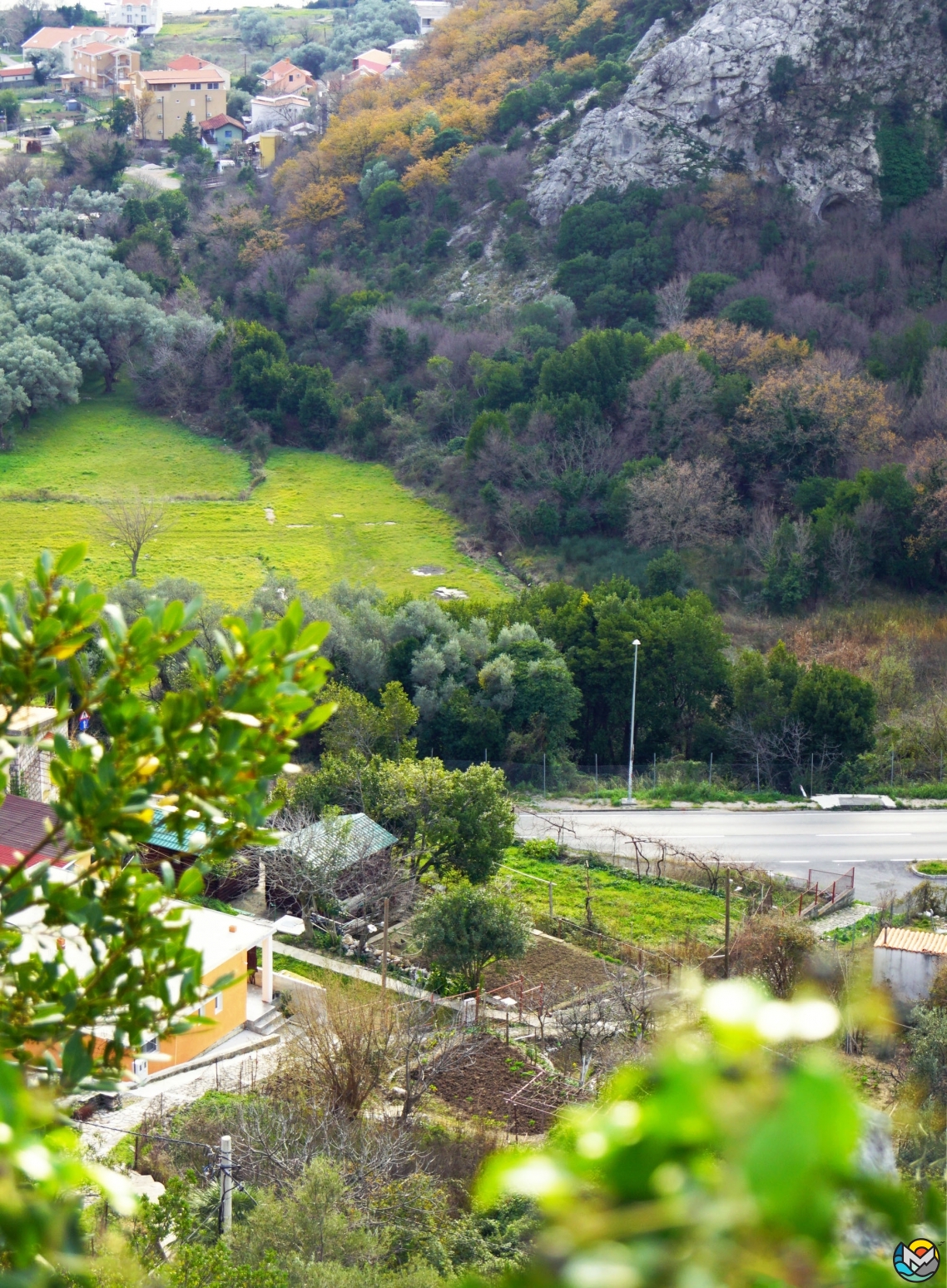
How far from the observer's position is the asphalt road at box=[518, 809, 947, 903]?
72.6 feet

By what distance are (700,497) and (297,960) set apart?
19630 millimetres

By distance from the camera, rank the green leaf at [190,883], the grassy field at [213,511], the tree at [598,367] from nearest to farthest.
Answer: the green leaf at [190,883] → the grassy field at [213,511] → the tree at [598,367]

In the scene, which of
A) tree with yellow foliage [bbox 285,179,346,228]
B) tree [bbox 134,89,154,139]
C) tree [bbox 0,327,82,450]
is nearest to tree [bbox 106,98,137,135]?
tree [bbox 134,89,154,139]

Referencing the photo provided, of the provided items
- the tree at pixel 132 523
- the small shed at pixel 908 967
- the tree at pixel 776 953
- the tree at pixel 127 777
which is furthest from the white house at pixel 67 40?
the tree at pixel 127 777

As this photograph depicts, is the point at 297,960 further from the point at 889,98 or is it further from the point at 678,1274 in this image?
the point at 889,98

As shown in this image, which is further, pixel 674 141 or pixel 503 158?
pixel 503 158

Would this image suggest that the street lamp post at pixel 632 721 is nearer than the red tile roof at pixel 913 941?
No

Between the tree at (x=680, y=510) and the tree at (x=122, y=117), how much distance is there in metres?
40.3

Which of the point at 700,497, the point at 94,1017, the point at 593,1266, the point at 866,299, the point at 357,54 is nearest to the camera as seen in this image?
the point at 593,1266

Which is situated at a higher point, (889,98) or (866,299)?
(889,98)

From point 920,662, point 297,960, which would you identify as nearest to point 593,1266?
point 297,960

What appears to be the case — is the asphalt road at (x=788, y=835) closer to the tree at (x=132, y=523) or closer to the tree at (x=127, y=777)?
the tree at (x=132, y=523)

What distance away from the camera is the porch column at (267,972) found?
672 inches

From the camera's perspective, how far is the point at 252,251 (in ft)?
170
